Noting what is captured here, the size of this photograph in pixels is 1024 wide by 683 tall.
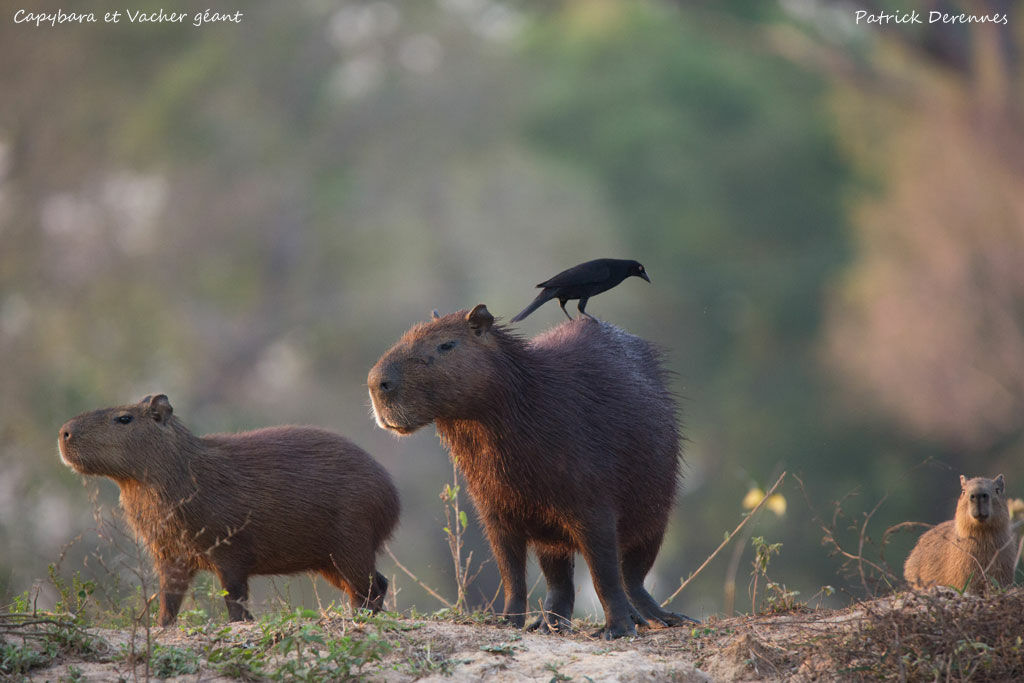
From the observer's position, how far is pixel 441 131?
91.2 ft

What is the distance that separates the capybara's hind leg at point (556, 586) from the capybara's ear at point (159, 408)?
1.95 meters

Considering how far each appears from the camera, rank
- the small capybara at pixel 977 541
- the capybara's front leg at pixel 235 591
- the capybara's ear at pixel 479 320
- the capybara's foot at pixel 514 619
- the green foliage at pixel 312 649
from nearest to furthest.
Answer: the green foliage at pixel 312 649 → the capybara's ear at pixel 479 320 → the capybara's foot at pixel 514 619 → the small capybara at pixel 977 541 → the capybara's front leg at pixel 235 591

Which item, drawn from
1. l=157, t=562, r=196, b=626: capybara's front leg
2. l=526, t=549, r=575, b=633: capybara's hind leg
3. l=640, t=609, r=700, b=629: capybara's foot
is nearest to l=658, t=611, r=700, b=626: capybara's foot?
l=640, t=609, r=700, b=629: capybara's foot

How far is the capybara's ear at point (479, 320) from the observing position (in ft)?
18.6

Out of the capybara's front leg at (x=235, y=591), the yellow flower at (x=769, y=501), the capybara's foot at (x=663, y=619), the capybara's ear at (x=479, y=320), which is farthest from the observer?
the yellow flower at (x=769, y=501)

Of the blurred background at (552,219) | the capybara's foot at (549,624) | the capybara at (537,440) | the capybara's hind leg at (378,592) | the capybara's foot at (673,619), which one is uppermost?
the blurred background at (552,219)

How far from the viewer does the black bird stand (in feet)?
19.4

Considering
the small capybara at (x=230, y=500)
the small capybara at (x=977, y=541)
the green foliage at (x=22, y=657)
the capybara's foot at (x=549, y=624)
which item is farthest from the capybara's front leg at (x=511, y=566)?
the green foliage at (x=22, y=657)

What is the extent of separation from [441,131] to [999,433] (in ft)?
46.3

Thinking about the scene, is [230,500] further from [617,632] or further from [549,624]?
[617,632]

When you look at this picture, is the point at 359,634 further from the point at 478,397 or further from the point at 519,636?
the point at 478,397

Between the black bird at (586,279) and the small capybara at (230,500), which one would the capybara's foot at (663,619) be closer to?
the small capybara at (230,500)

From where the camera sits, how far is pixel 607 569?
18.8 feet

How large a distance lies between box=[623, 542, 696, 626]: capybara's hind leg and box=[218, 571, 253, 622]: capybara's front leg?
1.86 m
